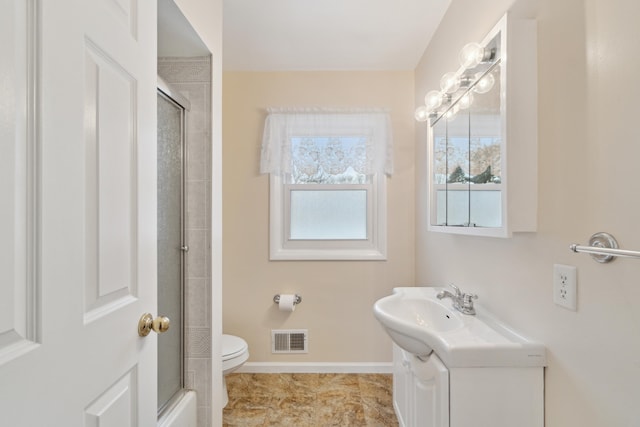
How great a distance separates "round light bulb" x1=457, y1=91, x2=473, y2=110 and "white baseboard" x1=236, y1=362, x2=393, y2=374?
75.2 inches

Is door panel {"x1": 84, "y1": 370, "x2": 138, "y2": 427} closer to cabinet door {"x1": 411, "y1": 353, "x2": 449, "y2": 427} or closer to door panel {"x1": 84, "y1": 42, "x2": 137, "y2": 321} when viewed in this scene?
door panel {"x1": 84, "y1": 42, "x2": 137, "y2": 321}

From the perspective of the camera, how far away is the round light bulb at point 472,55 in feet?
4.04

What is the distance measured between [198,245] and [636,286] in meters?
1.51

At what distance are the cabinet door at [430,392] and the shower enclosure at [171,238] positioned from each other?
1070 mm

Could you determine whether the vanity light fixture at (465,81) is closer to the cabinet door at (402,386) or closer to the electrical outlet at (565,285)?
the electrical outlet at (565,285)

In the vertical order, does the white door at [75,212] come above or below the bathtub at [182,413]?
above

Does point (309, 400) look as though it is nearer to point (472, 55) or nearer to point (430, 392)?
point (430, 392)

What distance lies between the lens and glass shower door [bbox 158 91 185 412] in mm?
1312

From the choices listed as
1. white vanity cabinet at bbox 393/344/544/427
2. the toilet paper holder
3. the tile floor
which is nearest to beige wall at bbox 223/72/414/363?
the toilet paper holder

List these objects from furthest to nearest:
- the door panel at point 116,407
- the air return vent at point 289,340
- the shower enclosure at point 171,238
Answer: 1. the air return vent at point 289,340
2. the shower enclosure at point 171,238
3. the door panel at point 116,407

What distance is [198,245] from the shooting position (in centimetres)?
147

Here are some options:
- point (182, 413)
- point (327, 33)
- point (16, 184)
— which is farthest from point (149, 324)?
point (327, 33)

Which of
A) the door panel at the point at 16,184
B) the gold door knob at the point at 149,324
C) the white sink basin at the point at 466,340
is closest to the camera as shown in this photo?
the door panel at the point at 16,184

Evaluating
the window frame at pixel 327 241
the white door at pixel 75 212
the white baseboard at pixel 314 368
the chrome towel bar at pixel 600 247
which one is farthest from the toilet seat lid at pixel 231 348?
the chrome towel bar at pixel 600 247
